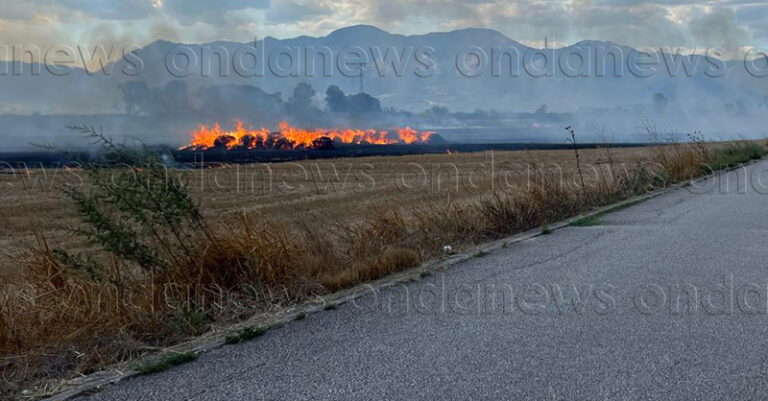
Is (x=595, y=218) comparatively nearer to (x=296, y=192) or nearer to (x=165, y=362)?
(x=165, y=362)

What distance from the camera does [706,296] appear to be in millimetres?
7457

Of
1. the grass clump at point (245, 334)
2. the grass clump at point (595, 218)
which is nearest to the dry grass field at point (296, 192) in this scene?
the grass clump at point (595, 218)

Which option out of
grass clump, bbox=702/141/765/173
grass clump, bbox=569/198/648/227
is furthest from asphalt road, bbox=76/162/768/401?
grass clump, bbox=702/141/765/173

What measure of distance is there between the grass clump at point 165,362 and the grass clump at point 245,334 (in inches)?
15.2

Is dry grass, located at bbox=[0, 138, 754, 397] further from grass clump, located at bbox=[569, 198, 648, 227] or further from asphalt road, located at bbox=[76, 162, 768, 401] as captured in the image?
asphalt road, located at bbox=[76, 162, 768, 401]

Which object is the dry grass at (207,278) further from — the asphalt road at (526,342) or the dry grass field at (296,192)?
the dry grass field at (296,192)

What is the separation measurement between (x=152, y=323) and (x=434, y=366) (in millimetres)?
2592

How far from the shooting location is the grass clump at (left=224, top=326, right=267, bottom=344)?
619cm

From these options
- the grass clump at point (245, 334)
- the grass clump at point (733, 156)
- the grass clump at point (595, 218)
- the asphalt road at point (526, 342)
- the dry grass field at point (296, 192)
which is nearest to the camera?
the asphalt road at point (526, 342)

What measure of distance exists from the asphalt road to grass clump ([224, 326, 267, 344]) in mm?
109

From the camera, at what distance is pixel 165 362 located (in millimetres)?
5641

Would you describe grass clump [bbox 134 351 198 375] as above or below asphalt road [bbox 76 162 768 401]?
below

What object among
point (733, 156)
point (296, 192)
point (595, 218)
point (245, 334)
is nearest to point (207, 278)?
point (245, 334)

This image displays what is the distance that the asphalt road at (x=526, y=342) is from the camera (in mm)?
5066
